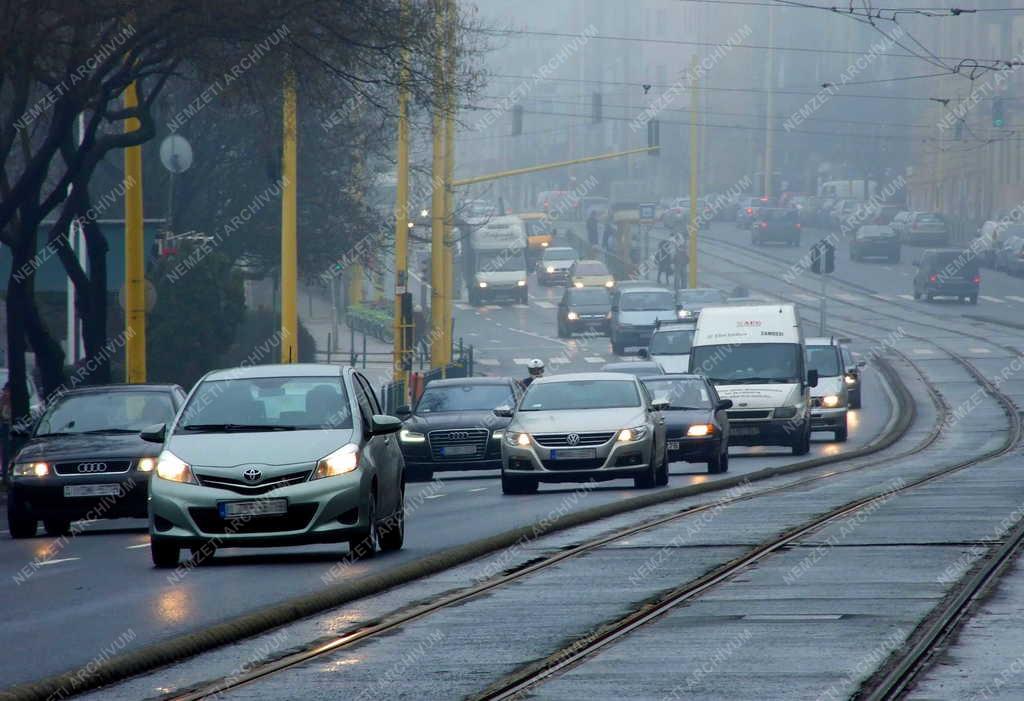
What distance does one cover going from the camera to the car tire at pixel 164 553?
14.6m

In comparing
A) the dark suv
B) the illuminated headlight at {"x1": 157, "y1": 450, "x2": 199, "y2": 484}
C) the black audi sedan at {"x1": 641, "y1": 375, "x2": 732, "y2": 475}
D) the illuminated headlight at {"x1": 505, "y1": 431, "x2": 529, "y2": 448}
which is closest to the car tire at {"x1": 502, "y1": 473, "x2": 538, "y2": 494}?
the illuminated headlight at {"x1": 505, "y1": 431, "x2": 529, "y2": 448}

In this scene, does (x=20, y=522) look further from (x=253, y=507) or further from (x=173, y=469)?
(x=253, y=507)

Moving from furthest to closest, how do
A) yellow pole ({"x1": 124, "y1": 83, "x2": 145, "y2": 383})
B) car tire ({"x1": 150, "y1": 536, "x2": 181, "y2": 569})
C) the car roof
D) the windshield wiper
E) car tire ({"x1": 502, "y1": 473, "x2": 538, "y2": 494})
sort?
yellow pole ({"x1": 124, "y1": 83, "x2": 145, "y2": 383}) → car tire ({"x1": 502, "y1": 473, "x2": 538, "y2": 494}) → the car roof → the windshield wiper → car tire ({"x1": 150, "y1": 536, "x2": 181, "y2": 569})

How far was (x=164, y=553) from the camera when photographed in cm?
1474

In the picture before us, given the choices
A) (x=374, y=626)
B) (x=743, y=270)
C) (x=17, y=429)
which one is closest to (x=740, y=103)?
(x=743, y=270)

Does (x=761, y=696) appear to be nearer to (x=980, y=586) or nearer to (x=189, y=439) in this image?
(x=980, y=586)

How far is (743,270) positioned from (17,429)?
66871 mm

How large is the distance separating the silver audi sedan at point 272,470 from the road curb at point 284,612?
76 cm

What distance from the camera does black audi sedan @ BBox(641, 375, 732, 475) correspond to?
1076 inches

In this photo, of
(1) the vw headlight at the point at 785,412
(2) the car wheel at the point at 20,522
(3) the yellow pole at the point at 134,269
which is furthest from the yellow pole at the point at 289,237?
(2) the car wheel at the point at 20,522

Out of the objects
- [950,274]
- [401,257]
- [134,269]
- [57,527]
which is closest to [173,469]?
[57,527]

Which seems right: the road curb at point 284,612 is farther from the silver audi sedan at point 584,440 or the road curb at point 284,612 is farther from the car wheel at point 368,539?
the silver audi sedan at point 584,440

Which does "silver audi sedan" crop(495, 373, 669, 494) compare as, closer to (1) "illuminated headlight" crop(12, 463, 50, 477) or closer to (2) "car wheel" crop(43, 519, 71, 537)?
(2) "car wheel" crop(43, 519, 71, 537)

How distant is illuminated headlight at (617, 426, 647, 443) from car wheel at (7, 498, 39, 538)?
6.81 m
